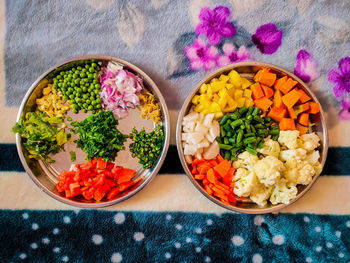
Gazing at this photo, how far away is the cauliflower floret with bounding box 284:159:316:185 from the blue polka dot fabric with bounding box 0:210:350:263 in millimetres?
327

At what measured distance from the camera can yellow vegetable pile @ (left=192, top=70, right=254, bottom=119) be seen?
6.21ft

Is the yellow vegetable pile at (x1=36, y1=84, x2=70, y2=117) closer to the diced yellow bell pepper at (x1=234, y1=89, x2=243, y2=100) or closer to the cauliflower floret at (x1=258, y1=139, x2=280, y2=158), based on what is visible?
the diced yellow bell pepper at (x1=234, y1=89, x2=243, y2=100)

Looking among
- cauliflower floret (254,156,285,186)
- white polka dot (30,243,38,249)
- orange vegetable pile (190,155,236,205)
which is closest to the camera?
cauliflower floret (254,156,285,186)

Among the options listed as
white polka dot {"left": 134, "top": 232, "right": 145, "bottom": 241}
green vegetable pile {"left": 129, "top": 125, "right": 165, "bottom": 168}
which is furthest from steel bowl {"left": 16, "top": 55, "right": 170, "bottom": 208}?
white polka dot {"left": 134, "top": 232, "right": 145, "bottom": 241}

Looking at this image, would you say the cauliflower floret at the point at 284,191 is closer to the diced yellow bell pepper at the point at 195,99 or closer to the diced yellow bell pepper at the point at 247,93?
the diced yellow bell pepper at the point at 247,93

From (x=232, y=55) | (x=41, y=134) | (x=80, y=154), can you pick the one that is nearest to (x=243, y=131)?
(x=232, y=55)

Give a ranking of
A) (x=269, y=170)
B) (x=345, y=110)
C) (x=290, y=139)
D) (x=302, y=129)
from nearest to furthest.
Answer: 1. (x=269, y=170)
2. (x=290, y=139)
3. (x=302, y=129)
4. (x=345, y=110)

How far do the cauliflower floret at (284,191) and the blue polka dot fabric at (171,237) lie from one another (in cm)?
20

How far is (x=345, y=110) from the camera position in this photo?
6.86ft

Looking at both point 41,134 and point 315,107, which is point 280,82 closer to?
point 315,107

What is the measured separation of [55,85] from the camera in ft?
6.47

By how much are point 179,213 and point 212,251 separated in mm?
323

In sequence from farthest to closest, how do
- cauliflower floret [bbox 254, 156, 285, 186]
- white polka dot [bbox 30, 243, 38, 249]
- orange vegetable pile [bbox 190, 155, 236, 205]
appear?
white polka dot [bbox 30, 243, 38, 249]
orange vegetable pile [bbox 190, 155, 236, 205]
cauliflower floret [bbox 254, 156, 285, 186]

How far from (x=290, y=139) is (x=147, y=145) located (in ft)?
2.81
